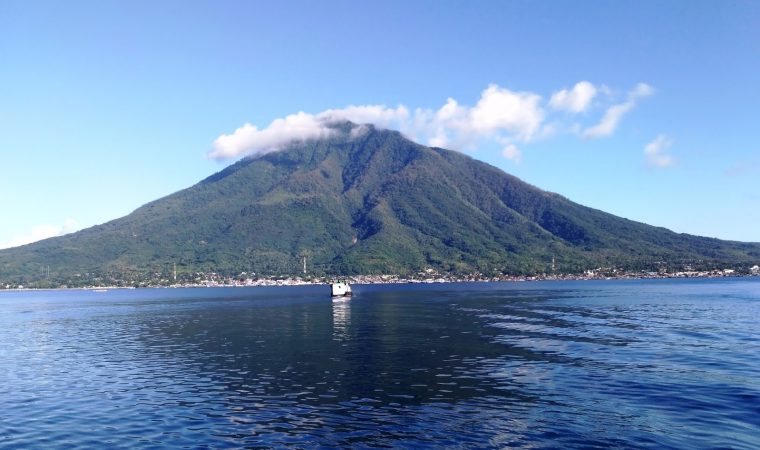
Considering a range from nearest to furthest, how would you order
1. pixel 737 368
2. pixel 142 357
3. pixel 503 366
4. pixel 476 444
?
pixel 476 444, pixel 737 368, pixel 503 366, pixel 142 357

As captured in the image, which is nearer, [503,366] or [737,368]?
[737,368]

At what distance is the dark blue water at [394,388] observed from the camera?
3203 centimetres

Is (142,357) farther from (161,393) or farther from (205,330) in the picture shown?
(205,330)

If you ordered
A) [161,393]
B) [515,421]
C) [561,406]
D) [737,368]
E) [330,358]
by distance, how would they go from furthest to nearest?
[330,358], [737,368], [161,393], [561,406], [515,421]

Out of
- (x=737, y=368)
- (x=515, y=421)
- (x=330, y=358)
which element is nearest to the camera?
(x=515, y=421)

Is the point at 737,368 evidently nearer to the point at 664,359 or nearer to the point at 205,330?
the point at 664,359

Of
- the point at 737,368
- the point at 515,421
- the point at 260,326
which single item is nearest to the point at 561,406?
the point at 515,421

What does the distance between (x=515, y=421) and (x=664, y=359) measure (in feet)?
99.0

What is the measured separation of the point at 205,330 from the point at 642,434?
262 feet

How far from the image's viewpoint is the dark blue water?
32.0 metres

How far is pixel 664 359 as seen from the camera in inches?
2192

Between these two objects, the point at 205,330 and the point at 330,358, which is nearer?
the point at 330,358

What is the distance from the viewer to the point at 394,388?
146 ft

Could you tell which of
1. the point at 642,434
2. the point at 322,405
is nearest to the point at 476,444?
the point at 642,434
